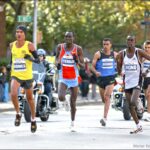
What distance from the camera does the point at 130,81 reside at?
13820 mm

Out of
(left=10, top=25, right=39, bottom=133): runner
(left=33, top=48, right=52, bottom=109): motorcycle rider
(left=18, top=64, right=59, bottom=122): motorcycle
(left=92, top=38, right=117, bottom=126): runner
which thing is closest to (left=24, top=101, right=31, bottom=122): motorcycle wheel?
(left=18, top=64, right=59, bottom=122): motorcycle

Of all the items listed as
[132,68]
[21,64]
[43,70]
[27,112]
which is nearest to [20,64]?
[21,64]

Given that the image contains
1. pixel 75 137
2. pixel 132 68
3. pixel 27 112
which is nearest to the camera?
pixel 75 137

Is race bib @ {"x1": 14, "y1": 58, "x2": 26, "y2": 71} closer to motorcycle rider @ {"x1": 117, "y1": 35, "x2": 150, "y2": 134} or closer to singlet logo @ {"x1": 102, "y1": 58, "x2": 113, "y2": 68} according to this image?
motorcycle rider @ {"x1": 117, "y1": 35, "x2": 150, "y2": 134}

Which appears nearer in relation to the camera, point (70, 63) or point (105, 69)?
point (70, 63)

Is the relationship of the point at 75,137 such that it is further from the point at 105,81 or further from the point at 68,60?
the point at 105,81

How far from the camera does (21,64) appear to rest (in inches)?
525

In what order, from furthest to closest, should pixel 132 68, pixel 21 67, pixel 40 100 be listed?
pixel 40 100, pixel 132 68, pixel 21 67

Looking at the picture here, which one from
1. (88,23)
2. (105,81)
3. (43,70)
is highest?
(88,23)

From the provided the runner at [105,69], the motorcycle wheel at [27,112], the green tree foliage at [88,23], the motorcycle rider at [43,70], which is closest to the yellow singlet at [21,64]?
the runner at [105,69]

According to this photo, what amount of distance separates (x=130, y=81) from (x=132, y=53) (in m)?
0.54

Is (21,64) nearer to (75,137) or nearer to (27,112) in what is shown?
(75,137)

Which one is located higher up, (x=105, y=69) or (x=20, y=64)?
(x=20, y=64)

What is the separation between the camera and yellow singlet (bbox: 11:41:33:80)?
43.7 ft
